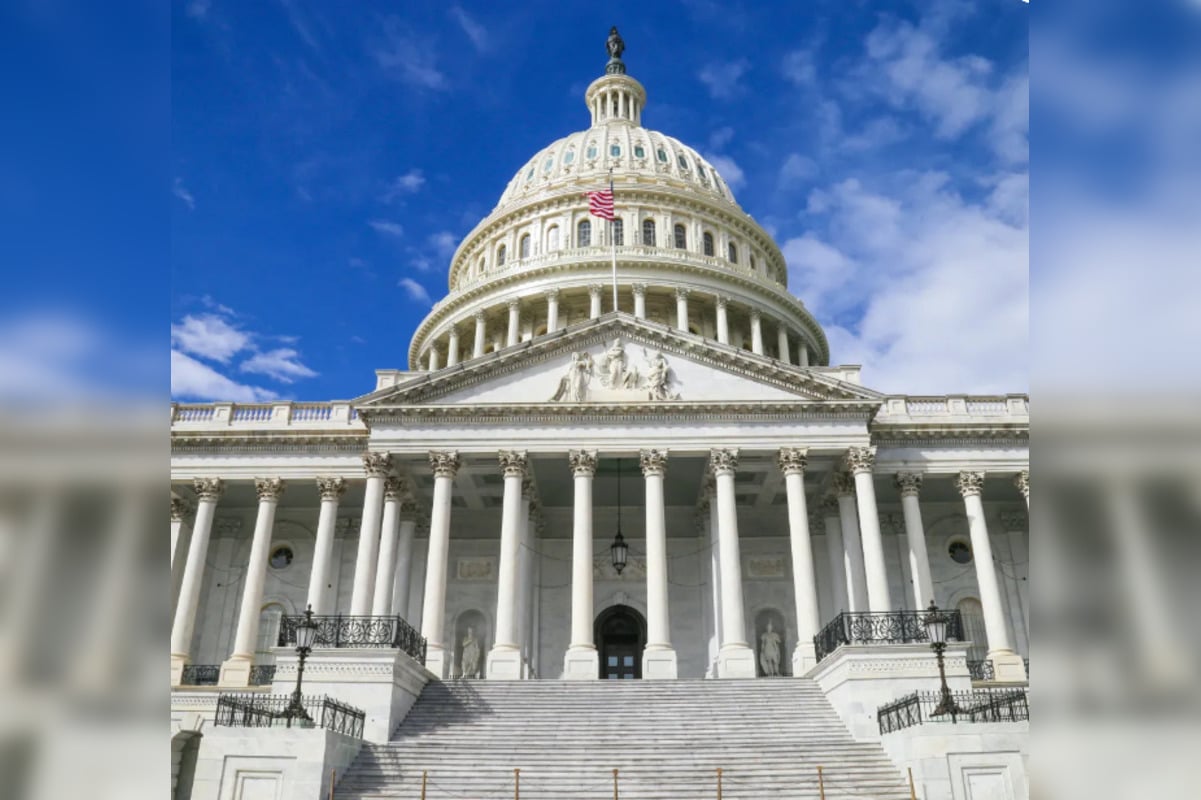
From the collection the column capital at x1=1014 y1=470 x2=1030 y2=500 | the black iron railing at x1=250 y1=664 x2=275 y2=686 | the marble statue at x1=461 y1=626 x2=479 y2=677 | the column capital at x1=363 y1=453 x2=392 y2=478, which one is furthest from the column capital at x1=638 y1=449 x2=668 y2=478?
the black iron railing at x1=250 y1=664 x2=275 y2=686

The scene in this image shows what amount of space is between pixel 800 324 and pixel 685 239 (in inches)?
422

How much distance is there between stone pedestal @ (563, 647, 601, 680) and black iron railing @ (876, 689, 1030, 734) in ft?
36.2

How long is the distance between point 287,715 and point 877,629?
1882cm

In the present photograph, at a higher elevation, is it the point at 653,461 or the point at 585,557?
the point at 653,461

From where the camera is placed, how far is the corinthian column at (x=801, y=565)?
113 feet

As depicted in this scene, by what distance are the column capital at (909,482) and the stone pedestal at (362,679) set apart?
2300cm

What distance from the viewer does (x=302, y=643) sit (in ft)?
78.1

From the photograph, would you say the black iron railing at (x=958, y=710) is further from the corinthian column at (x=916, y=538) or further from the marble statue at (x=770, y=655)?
the marble statue at (x=770, y=655)

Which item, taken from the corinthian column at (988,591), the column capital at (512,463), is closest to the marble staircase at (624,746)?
the column capital at (512,463)

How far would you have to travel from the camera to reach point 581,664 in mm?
33812

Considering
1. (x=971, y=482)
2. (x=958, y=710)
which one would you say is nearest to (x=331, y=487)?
(x=958, y=710)

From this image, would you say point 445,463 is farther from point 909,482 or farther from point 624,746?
point 909,482
